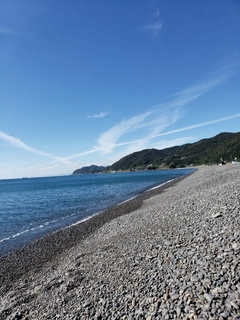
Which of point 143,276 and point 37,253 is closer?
point 143,276

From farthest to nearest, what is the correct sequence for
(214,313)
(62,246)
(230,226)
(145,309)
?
(62,246) < (230,226) < (145,309) < (214,313)

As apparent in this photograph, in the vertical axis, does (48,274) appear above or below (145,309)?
below

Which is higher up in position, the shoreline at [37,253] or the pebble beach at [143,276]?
the pebble beach at [143,276]

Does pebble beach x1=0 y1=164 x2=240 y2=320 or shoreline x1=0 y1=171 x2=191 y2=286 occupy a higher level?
pebble beach x1=0 y1=164 x2=240 y2=320

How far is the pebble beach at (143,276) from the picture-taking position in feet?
22.1

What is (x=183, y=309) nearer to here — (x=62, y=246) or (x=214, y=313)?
(x=214, y=313)

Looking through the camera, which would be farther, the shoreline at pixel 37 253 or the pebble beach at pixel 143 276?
the shoreline at pixel 37 253

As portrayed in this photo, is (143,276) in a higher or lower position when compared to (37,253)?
higher

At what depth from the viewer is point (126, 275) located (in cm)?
972

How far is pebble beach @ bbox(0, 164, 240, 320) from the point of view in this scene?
673cm

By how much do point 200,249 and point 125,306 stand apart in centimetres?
423

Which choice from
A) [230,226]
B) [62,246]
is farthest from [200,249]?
[62,246]

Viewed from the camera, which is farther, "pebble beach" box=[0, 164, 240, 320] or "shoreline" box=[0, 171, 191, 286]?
"shoreline" box=[0, 171, 191, 286]

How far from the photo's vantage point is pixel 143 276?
9078 millimetres
